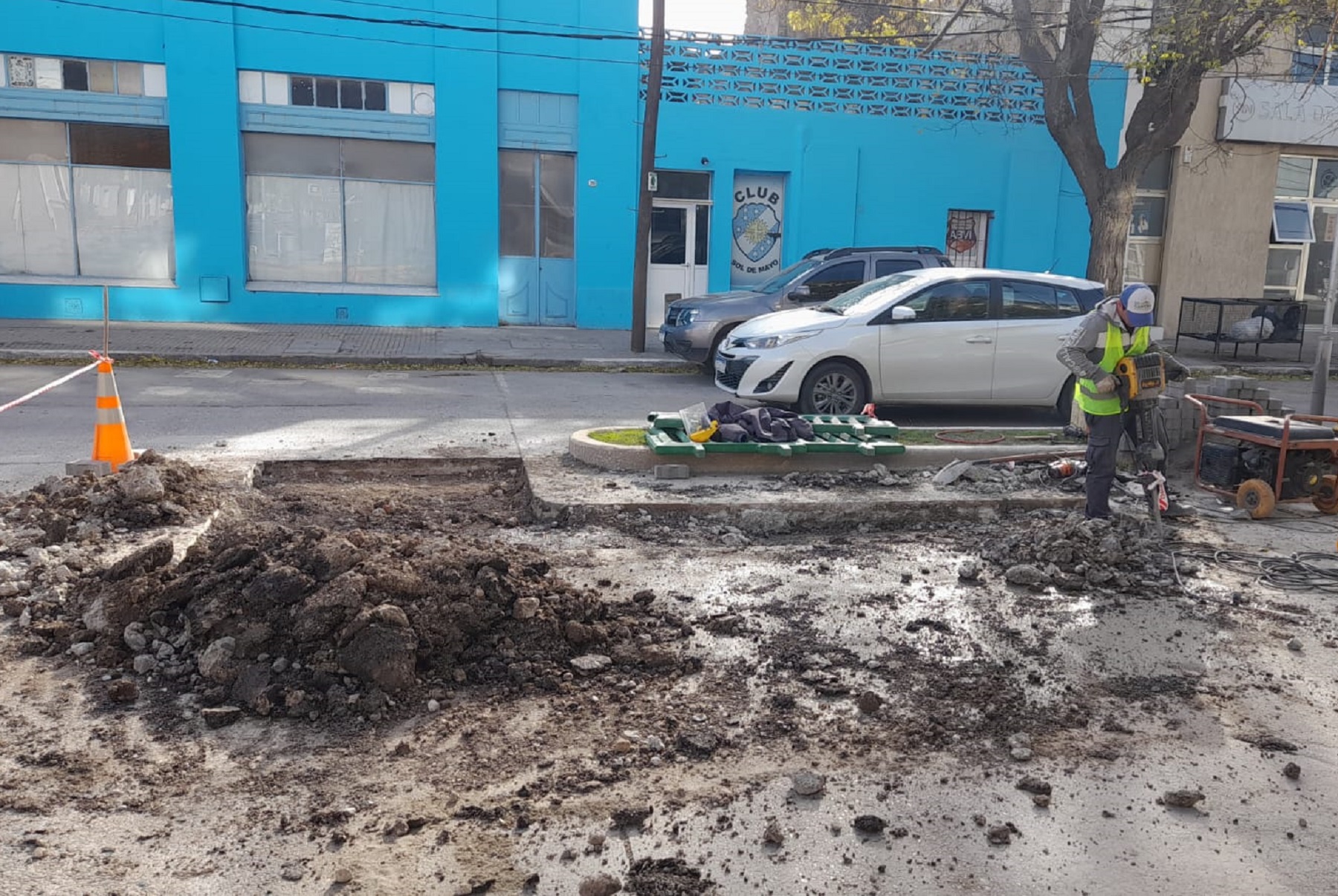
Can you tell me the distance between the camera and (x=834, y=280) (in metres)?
14.6

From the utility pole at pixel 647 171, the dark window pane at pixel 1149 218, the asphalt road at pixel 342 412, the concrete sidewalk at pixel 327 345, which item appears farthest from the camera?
the dark window pane at pixel 1149 218

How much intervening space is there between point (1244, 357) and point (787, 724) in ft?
62.1

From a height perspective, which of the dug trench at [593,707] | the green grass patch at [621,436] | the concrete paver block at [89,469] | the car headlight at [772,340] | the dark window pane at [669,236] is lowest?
the dug trench at [593,707]

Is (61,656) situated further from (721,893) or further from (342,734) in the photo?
(721,893)

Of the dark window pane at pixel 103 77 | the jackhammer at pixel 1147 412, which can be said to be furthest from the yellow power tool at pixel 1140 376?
the dark window pane at pixel 103 77

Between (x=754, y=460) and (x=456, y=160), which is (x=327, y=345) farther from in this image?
(x=754, y=460)

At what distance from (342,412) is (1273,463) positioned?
861 cm

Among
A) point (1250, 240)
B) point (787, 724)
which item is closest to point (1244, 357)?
point (1250, 240)

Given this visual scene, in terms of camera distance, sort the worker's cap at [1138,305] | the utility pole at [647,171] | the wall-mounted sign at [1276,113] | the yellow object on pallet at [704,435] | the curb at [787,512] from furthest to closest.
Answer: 1. the wall-mounted sign at [1276,113]
2. the utility pole at [647,171]
3. the yellow object on pallet at [704,435]
4. the curb at [787,512]
5. the worker's cap at [1138,305]

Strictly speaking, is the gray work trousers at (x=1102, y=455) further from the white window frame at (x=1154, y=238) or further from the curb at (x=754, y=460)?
the white window frame at (x=1154, y=238)

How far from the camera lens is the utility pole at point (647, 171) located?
16484 millimetres

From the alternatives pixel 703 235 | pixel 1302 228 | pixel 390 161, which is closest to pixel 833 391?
pixel 703 235

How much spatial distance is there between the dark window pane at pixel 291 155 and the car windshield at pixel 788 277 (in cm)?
895

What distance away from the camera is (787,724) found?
14.0 ft
